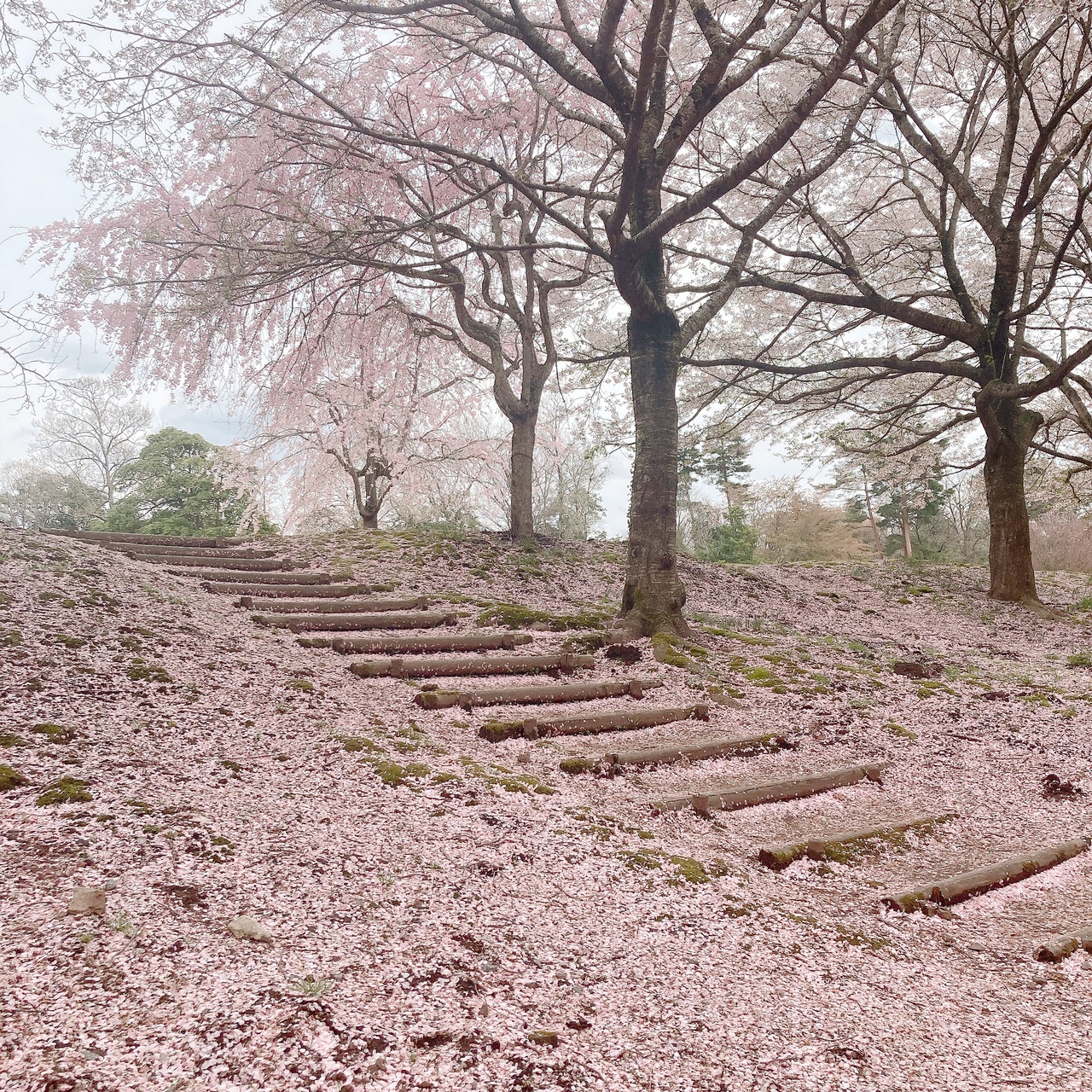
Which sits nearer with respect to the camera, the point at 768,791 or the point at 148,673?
the point at 768,791

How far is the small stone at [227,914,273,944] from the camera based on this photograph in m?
2.57

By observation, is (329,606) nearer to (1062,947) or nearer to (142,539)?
(142,539)

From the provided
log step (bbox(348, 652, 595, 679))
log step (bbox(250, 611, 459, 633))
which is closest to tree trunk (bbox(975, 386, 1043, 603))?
log step (bbox(348, 652, 595, 679))

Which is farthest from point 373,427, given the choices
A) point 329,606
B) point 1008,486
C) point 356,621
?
point 1008,486

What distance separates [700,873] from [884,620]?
997cm

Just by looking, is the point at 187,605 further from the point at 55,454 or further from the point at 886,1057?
the point at 55,454

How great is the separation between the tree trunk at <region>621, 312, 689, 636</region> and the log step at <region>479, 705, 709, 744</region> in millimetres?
1934

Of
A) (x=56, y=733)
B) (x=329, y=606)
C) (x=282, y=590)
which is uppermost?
(x=282, y=590)

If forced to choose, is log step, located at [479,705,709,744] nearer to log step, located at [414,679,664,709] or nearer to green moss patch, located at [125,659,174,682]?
log step, located at [414,679,664,709]

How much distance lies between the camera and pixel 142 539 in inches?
463

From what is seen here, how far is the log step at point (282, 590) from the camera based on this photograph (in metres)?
9.11

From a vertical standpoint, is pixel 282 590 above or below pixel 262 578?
below

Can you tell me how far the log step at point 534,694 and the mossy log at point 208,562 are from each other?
19.7ft

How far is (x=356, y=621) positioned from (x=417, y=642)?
4.04 feet
